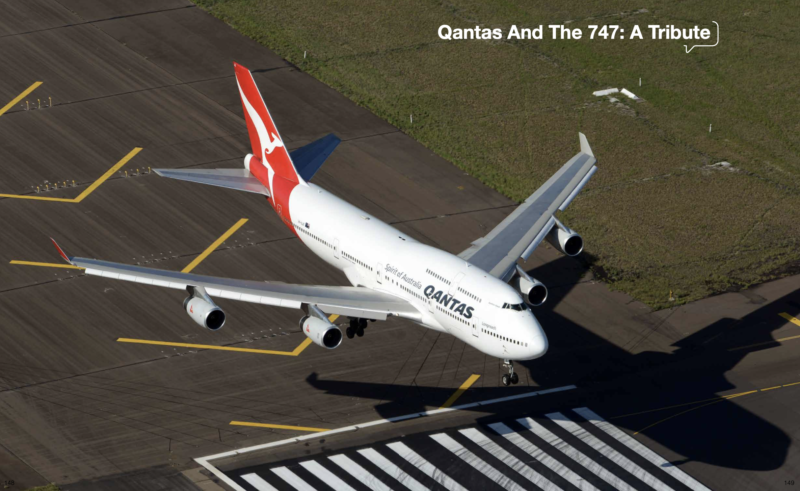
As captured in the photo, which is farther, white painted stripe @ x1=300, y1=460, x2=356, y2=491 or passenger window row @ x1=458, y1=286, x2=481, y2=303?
passenger window row @ x1=458, y1=286, x2=481, y2=303

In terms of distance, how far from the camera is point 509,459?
2381 inches

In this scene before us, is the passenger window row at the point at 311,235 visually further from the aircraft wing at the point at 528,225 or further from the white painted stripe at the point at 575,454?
the white painted stripe at the point at 575,454

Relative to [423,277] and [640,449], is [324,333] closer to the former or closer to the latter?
[423,277]

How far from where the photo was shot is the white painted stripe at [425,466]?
192ft

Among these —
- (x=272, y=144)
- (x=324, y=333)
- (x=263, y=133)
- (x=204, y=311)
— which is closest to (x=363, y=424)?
(x=324, y=333)

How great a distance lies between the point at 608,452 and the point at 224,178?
31.4 metres

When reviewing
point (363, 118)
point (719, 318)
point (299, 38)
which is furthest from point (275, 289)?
point (299, 38)

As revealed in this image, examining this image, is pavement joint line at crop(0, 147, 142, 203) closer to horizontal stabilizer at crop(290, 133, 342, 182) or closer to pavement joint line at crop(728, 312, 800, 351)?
horizontal stabilizer at crop(290, 133, 342, 182)

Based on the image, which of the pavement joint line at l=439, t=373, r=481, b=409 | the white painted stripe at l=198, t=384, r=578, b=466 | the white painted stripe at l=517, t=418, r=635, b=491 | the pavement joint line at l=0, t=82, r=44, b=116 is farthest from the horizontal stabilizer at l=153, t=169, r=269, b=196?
the pavement joint line at l=0, t=82, r=44, b=116

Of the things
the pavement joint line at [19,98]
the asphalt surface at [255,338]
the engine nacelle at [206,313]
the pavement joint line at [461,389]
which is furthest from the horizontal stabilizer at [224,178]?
the pavement joint line at [19,98]

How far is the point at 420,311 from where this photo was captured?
63.8 metres

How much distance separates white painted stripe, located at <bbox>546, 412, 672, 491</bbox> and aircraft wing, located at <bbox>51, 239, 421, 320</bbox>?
10.3 meters

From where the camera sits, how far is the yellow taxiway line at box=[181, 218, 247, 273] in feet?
253

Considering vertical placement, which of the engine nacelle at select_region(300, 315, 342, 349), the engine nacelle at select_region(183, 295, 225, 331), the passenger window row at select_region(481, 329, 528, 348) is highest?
the passenger window row at select_region(481, 329, 528, 348)
